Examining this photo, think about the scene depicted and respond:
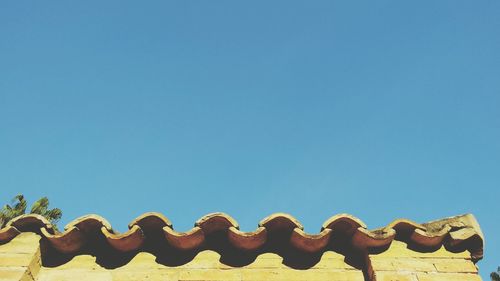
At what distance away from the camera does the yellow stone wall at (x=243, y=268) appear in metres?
4.03

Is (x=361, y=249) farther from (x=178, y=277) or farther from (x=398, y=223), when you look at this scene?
(x=178, y=277)

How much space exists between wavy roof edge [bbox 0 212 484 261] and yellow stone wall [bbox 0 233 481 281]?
0.35 feet

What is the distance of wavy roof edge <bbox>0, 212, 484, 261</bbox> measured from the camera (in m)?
4.16

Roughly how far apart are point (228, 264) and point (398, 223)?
170cm

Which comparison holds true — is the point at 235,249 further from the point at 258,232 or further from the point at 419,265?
the point at 419,265

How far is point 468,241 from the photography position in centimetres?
415

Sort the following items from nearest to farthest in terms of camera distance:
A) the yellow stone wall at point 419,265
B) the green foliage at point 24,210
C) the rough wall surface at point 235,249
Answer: the yellow stone wall at point 419,265
the rough wall surface at point 235,249
the green foliage at point 24,210

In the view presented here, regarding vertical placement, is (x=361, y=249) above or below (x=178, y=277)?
above

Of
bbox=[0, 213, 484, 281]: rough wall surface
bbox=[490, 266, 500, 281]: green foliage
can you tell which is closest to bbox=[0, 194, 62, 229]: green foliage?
bbox=[0, 213, 484, 281]: rough wall surface

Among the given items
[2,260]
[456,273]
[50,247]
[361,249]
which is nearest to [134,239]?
[50,247]

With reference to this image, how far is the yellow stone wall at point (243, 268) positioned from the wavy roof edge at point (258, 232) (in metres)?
0.11

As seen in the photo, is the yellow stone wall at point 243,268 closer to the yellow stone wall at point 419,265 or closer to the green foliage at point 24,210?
the yellow stone wall at point 419,265

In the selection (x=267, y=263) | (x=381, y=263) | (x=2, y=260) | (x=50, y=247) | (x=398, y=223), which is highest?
(x=398, y=223)

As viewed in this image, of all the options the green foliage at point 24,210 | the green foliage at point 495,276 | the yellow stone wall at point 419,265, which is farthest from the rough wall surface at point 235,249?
the green foliage at point 495,276
